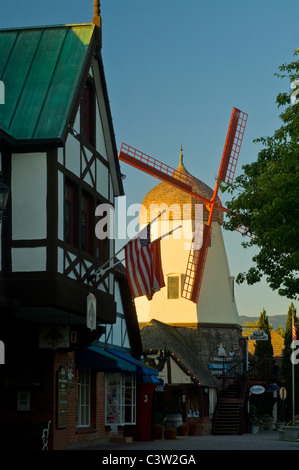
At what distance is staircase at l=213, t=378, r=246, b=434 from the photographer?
51.7m

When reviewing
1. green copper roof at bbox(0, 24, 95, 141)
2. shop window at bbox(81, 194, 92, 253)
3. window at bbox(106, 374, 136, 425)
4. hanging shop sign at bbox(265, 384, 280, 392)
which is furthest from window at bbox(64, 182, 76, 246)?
hanging shop sign at bbox(265, 384, 280, 392)

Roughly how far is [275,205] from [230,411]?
94.8ft

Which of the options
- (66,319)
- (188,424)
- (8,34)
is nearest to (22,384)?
(66,319)

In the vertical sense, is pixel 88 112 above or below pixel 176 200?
below

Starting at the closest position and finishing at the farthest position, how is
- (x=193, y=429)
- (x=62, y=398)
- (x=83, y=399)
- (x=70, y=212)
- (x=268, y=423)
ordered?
1. (x=70, y=212)
2. (x=62, y=398)
3. (x=83, y=399)
4. (x=193, y=429)
5. (x=268, y=423)

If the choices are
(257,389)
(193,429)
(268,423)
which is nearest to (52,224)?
(193,429)

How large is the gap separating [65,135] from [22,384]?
6.57m

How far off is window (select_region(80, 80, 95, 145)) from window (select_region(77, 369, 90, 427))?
7.76 metres

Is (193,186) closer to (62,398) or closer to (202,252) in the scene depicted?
(202,252)

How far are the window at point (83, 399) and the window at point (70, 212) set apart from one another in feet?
22.8

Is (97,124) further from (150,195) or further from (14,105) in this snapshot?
(150,195)

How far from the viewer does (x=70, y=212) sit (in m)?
22.7

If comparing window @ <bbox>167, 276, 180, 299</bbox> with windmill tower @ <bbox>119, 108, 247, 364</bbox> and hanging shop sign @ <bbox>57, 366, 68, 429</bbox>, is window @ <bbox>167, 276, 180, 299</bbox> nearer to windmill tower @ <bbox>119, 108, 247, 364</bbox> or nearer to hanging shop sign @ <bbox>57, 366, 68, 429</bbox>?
windmill tower @ <bbox>119, 108, 247, 364</bbox>
